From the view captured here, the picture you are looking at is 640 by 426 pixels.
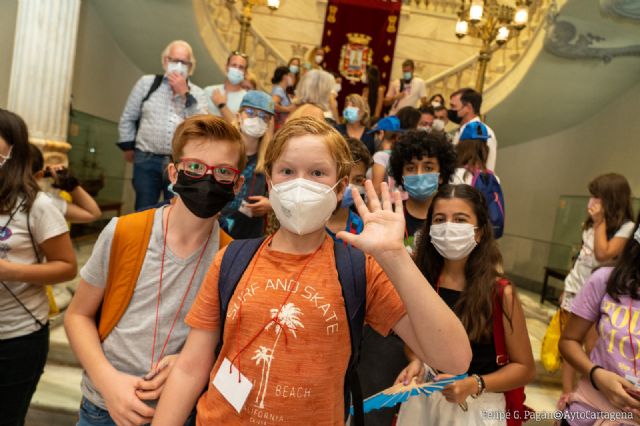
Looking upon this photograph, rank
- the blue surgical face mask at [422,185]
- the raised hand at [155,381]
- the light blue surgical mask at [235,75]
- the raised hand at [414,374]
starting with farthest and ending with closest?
the light blue surgical mask at [235,75]
the blue surgical face mask at [422,185]
the raised hand at [414,374]
the raised hand at [155,381]

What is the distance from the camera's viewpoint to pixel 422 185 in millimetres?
3033

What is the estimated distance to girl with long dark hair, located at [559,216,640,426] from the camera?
198 cm

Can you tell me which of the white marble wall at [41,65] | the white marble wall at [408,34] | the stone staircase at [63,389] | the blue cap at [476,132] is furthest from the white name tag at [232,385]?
the white marble wall at [408,34]

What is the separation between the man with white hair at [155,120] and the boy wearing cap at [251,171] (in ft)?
2.79

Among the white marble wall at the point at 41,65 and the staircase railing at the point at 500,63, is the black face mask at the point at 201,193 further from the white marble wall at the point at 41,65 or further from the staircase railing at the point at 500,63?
the staircase railing at the point at 500,63

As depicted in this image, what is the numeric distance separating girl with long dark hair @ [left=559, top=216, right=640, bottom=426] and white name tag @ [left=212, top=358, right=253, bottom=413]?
5.04 feet

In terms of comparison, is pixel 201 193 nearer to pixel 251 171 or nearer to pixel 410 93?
pixel 251 171

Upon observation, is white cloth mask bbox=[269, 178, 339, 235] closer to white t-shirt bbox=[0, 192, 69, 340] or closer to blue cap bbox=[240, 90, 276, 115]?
white t-shirt bbox=[0, 192, 69, 340]

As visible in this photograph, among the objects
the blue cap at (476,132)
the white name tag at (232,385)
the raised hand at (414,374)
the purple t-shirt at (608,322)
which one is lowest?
the raised hand at (414,374)

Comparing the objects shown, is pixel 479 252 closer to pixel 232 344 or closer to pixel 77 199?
pixel 232 344

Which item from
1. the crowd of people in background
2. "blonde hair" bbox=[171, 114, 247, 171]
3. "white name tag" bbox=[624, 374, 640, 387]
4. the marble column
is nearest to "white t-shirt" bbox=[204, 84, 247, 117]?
the marble column

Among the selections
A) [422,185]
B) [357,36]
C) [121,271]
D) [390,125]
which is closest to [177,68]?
[390,125]

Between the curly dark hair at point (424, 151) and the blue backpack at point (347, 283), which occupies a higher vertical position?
the curly dark hair at point (424, 151)

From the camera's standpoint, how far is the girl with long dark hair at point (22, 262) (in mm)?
2314
